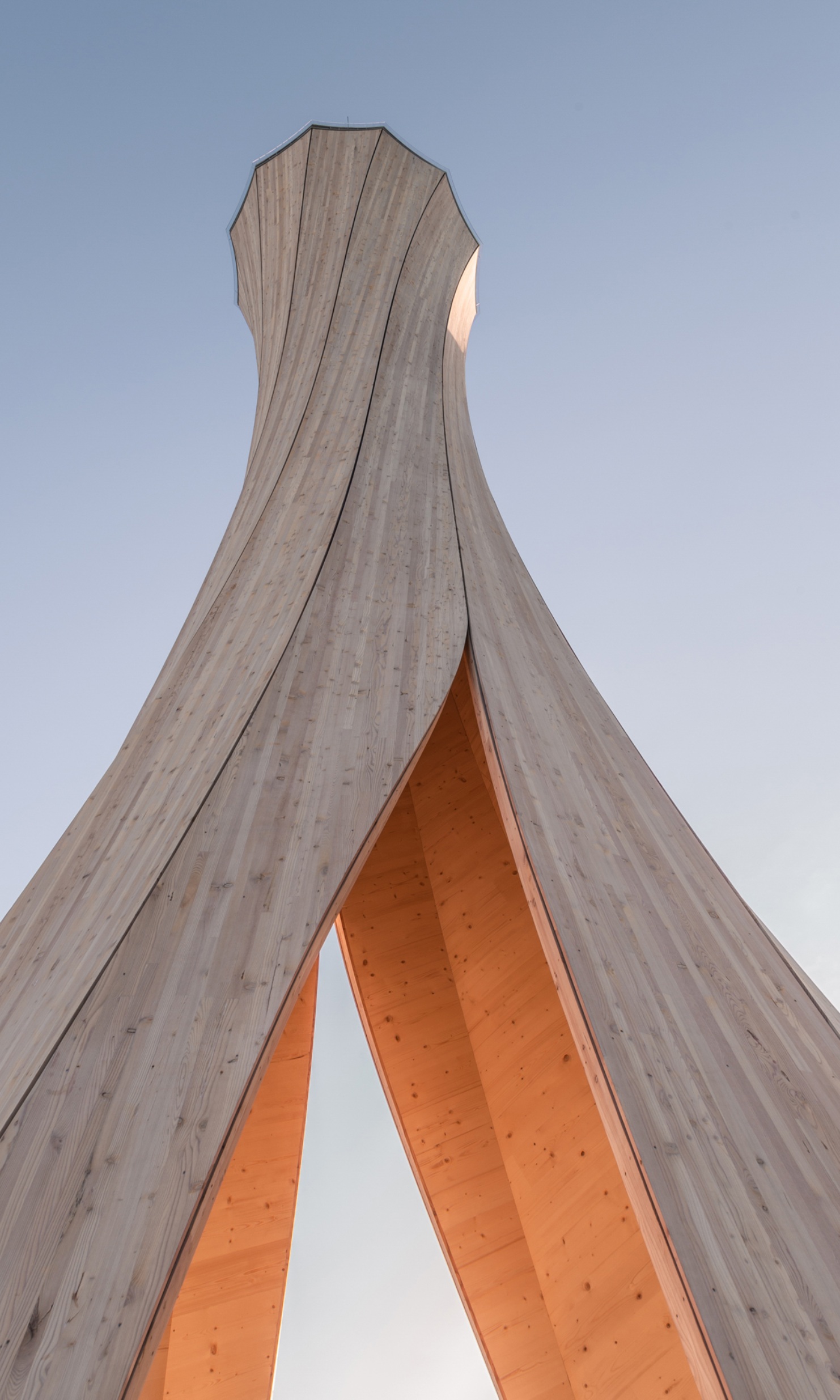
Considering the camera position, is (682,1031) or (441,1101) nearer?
(682,1031)

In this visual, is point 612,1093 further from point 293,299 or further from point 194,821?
point 293,299

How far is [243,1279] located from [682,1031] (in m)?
2.63

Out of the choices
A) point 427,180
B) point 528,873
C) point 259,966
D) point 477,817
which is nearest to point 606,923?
point 528,873

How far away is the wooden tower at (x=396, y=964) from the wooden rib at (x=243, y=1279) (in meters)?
0.01

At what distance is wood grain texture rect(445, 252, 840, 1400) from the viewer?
5.44 feet

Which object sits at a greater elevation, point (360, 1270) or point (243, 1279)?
point (360, 1270)

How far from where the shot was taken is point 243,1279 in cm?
388

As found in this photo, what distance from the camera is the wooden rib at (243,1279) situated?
147 inches

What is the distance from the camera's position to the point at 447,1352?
32.5ft

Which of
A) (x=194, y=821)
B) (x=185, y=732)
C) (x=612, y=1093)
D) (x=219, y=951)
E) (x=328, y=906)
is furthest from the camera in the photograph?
(x=185, y=732)

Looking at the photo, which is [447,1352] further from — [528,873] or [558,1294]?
[528,873]

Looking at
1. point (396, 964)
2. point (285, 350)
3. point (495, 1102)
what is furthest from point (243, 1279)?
point (285, 350)

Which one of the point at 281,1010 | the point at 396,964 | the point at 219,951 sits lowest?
the point at 281,1010

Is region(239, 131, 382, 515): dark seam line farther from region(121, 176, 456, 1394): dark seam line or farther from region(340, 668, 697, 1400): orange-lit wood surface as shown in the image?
region(340, 668, 697, 1400): orange-lit wood surface
